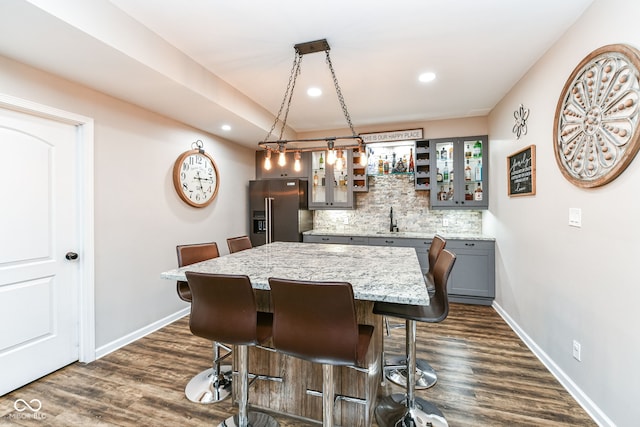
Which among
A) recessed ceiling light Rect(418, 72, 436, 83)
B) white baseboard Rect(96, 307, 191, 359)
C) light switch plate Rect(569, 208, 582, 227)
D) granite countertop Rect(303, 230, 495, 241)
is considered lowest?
white baseboard Rect(96, 307, 191, 359)

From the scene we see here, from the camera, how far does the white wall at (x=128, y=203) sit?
2.41 meters

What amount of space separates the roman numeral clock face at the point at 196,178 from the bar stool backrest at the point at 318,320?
267cm

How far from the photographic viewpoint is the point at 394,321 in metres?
3.59

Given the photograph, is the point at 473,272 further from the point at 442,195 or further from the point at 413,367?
the point at 413,367

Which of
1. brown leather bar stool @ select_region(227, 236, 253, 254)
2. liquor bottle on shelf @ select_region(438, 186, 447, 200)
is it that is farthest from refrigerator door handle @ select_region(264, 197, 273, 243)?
liquor bottle on shelf @ select_region(438, 186, 447, 200)

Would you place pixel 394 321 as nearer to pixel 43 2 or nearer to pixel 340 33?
pixel 340 33

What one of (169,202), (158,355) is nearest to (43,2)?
(169,202)

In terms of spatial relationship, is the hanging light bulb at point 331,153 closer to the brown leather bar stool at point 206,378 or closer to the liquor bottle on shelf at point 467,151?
the brown leather bar stool at point 206,378

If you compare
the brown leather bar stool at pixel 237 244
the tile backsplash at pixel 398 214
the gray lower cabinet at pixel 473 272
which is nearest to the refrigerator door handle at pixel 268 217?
the tile backsplash at pixel 398 214

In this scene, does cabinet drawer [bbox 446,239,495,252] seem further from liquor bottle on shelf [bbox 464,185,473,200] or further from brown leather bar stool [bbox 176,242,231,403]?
brown leather bar stool [bbox 176,242,231,403]

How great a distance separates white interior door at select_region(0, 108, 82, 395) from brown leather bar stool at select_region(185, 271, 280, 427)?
1.66 metres

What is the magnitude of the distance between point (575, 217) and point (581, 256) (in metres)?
0.27

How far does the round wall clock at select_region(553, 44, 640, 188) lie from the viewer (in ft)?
5.11

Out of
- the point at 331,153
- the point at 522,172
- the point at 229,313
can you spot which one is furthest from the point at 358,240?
the point at 229,313
